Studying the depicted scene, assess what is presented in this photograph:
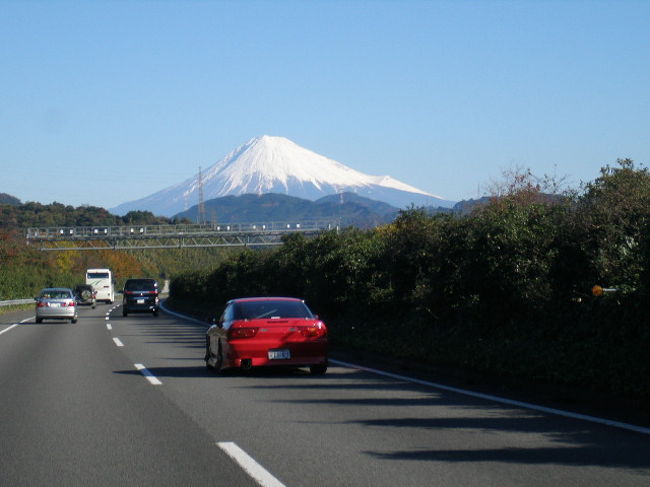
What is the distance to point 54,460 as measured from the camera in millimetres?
8461

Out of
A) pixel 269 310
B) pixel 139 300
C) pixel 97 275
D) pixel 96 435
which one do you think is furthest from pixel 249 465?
pixel 97 275

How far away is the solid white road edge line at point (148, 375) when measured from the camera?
15059 mm

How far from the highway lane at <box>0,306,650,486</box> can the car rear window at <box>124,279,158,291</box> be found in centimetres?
3214

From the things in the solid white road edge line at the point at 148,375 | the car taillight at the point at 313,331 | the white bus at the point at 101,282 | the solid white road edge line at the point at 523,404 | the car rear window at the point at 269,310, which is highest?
the car rear window at the point at 269,310

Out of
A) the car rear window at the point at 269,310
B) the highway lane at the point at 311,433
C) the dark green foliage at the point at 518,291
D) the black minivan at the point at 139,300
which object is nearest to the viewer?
the highway lane at the point at 311,433

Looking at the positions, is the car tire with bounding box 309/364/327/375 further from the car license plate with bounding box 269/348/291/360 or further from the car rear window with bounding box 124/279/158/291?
the car rear window with bounding box 124/279/158/291

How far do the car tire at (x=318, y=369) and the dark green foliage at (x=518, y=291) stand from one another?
7.45ft

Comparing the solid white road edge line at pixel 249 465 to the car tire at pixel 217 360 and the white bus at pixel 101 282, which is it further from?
the white bus at pixel 101 282

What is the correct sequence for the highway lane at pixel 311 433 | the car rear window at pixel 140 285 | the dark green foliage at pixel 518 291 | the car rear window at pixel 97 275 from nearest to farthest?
the highway lane at pixel 311 433, the dark green foliage at pixel 518 291, the car rear window at pixel 140 285, the car rear window at pixel 97 275

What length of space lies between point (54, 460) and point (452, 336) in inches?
396

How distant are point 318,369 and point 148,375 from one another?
3.12 metres

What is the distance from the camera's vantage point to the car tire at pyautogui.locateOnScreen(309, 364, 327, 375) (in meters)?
15.8

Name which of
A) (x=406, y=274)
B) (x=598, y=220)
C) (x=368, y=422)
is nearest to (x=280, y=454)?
(x=368, y=422)

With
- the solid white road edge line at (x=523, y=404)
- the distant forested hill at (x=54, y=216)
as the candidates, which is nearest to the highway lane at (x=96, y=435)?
the solid white road edge line at (x=523, y=404)
